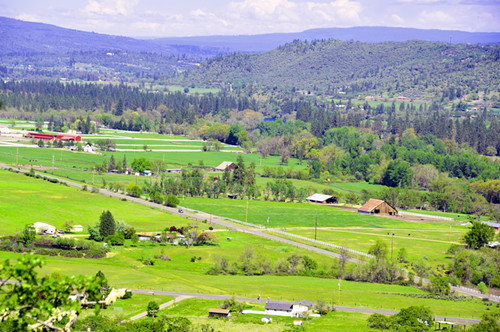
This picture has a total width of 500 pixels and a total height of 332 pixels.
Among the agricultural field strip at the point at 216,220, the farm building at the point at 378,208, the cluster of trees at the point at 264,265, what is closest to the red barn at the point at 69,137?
the agricultural field strip at the point at 216,220

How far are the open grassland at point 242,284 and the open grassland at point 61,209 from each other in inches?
516

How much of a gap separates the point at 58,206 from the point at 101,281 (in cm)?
7361

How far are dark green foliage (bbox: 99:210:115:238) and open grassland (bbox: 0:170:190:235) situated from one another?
5.95 meters

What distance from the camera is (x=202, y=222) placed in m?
86.2

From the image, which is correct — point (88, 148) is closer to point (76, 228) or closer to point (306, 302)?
point (76, 228)

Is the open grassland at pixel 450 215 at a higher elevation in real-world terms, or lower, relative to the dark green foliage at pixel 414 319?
lower

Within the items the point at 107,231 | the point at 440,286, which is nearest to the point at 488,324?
the point at 440,286

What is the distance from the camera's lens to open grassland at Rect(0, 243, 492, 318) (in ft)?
181

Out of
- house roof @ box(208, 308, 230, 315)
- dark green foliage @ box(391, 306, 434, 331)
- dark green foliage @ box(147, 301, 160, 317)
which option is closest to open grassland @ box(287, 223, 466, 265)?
dark green foliage @ box(391, 306, 434, 331)

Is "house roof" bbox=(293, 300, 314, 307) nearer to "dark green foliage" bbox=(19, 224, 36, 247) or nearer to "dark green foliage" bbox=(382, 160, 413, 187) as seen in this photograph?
"dark green foliage" bbox=(19, 224, 36, 247)

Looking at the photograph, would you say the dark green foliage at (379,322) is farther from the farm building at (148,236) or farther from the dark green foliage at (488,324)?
A: the farm building at (148,236)

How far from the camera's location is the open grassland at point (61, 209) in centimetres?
7875

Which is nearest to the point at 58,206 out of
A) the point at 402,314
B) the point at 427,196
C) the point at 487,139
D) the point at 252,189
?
the point at 252,189

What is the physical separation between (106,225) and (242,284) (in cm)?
1930
